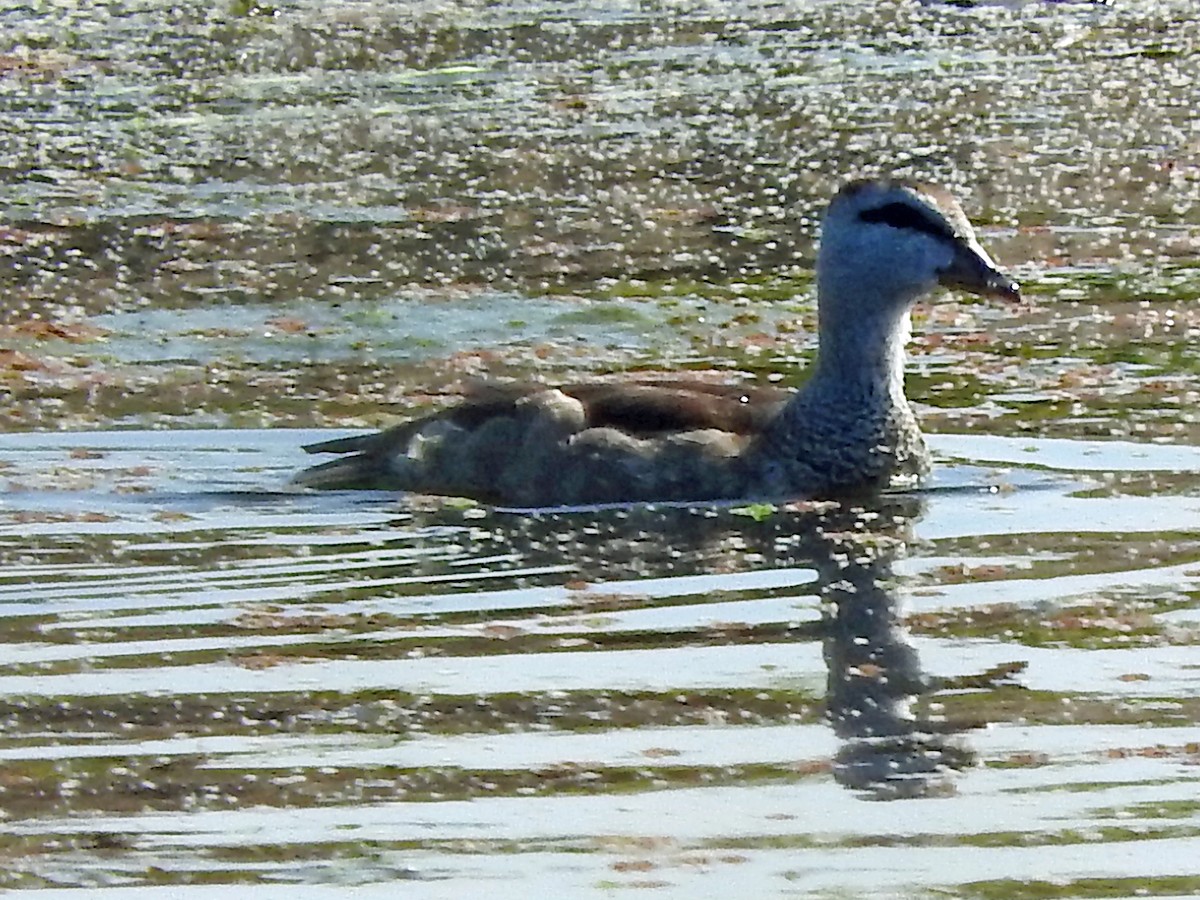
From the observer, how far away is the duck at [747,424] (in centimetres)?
1135

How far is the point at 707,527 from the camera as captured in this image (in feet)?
35.7

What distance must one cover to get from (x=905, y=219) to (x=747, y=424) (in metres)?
1.08

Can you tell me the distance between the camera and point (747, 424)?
11.5 meters

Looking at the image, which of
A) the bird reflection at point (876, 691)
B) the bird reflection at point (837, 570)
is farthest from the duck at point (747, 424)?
the bird reflection at point (876, 691)

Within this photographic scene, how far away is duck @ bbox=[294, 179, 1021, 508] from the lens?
37.2 feet

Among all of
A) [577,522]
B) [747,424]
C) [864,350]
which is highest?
[864,350]

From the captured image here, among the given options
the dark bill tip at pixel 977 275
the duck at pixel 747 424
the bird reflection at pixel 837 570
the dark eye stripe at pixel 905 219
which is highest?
the dark eye stripe at pixel 905 219

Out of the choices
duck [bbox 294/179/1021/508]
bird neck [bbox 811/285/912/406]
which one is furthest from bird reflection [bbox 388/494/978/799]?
bird neck [bbox 811/285/912/406]

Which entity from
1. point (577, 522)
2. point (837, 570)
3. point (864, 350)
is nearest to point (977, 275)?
point (864, 350)

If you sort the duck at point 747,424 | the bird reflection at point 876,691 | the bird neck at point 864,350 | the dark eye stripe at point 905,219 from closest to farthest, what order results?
the bird reflection at point 876,691, the duck at point 747,424, the bird neck at point 864,350, the dark eye stripe at point 905,219

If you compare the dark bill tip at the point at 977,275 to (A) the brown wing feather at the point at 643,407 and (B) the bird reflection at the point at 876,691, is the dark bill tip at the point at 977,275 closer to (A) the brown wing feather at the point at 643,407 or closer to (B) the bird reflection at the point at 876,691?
(A) the brown wing feather at the point at 643,407

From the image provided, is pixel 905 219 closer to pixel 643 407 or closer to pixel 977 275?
pixel 977 275

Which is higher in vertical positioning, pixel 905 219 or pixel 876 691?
pixel 905 219

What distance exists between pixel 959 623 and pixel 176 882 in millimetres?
3109
